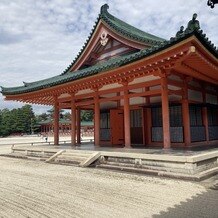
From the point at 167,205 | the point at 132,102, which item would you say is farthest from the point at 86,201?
the point at 132,102

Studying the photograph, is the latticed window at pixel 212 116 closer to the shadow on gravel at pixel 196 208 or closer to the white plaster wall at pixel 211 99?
the white plaster wall at pixel 211 99

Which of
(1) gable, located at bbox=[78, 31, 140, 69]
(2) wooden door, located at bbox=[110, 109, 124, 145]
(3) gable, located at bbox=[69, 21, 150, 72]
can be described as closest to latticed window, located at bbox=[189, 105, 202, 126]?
(3) gable, located at bbox=[69, 21, 150, 72]

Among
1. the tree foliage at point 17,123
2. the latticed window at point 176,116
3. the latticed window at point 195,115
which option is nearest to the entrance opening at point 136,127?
the latticed window at point 176,116

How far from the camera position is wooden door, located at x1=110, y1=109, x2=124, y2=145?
17.5 meters

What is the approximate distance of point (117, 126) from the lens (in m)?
17.7

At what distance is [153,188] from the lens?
7887 millimetres

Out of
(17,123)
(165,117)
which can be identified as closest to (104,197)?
(165,117)

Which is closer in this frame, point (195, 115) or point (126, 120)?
point (126, 120)

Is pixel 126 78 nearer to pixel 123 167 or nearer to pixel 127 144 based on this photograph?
pixel 127 144

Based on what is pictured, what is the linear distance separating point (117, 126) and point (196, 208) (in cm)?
1182

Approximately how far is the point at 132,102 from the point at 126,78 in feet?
10.8

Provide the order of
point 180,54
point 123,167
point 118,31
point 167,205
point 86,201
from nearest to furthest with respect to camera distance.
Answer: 1. point 167,205
2. point 86,201
3. point 180,54
4. point 123,167
5. point 118,31

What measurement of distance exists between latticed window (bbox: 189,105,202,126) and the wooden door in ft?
15.8

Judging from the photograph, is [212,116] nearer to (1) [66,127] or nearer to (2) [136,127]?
(2) [136,127]
